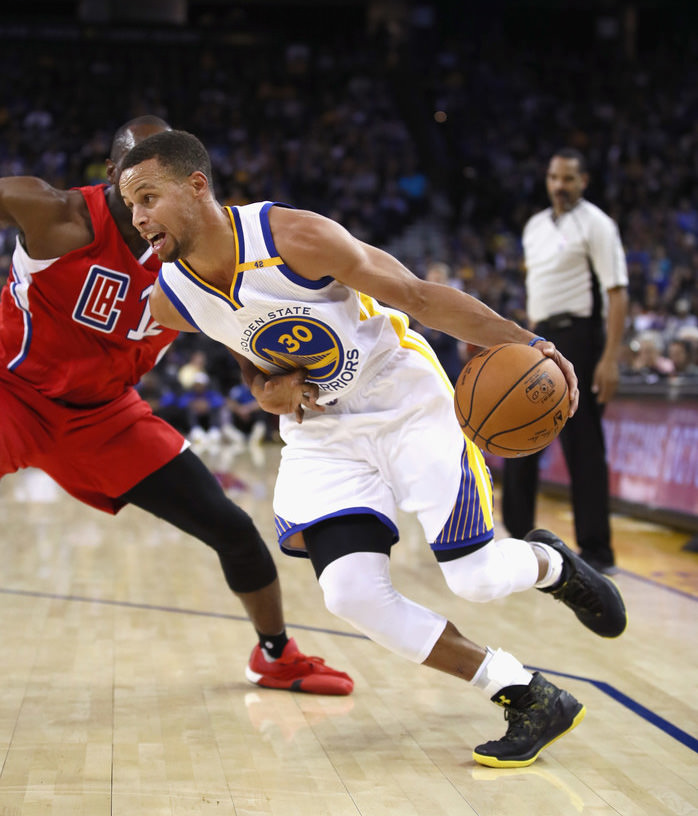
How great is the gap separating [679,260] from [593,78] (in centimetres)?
799

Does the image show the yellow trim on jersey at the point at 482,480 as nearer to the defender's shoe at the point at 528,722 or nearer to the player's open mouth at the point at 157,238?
the defender's shoe at the point at 528,722

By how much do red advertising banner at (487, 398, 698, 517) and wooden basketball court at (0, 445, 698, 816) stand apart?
4.14 feet

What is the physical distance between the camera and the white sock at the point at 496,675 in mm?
2742

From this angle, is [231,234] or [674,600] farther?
[674,600]

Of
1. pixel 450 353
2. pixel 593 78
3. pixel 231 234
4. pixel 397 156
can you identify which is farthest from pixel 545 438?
pixel 593 78

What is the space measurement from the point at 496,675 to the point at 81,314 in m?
1.70

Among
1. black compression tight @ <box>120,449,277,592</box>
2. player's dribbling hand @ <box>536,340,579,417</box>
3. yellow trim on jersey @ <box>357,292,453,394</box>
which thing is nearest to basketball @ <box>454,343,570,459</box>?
player's dribbling hand @ <box>536,340,579,417</box>

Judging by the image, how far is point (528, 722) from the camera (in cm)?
272

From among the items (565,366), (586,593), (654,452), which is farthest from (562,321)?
(565,366)

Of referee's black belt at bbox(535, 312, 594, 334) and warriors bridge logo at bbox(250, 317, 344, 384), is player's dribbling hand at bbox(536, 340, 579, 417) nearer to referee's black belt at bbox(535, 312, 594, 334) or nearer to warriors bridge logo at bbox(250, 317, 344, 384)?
warriors bridge logo at bbox(250, 317, 344, 384)

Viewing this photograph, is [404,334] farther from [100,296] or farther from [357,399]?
[100,296]

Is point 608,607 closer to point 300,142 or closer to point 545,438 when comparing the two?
point 545,438

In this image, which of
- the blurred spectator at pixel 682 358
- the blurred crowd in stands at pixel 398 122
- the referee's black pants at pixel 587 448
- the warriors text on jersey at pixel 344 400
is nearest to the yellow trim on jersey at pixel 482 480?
the warriors text on jersey at pixel 344 400

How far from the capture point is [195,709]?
3.19 m
